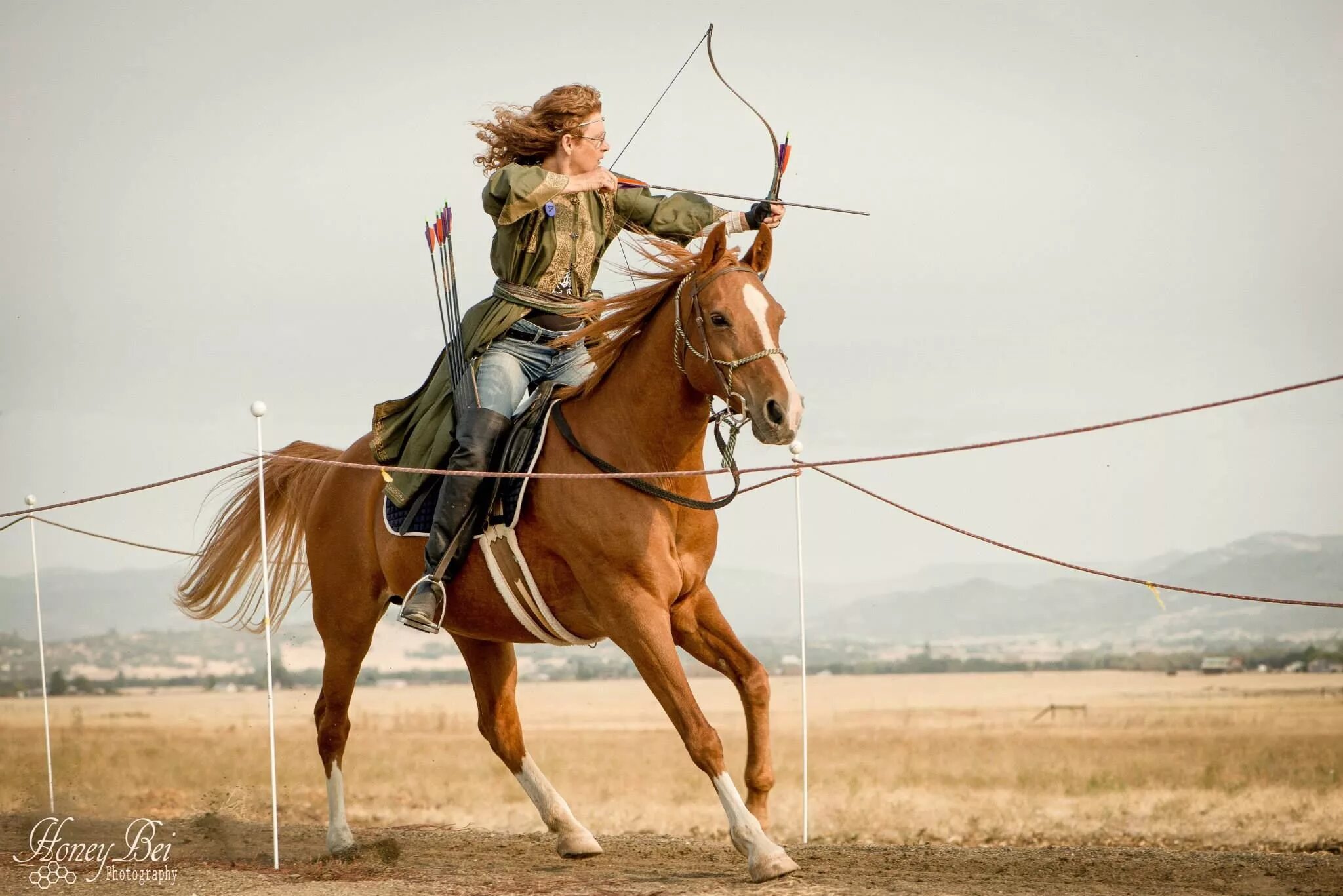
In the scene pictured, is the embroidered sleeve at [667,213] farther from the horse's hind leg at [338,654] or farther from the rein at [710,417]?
the horse's hind leg at [338,654]

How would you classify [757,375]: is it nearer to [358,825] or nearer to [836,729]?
[358,825]

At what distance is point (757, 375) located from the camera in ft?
19.9

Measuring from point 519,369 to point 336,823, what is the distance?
9.82ft

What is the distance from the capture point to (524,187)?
7.06 m

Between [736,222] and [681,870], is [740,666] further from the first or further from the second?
[736,222]

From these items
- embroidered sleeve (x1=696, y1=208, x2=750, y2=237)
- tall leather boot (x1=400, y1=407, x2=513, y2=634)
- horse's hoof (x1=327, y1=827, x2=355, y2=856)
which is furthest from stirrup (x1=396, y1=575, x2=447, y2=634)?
embroidered sleeve (x1=696, y1=208, x2=750, y2=237)

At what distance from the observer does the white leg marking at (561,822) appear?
8.00 meters

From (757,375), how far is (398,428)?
2891 mm

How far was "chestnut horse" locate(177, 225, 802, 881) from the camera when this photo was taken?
638 centimetres

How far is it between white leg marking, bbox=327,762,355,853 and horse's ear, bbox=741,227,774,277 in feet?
13.2

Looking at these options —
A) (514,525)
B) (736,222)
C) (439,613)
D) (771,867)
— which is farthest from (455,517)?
(771,867)

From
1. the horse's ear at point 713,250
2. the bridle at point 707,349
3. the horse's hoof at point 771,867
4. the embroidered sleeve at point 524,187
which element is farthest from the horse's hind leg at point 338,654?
the horse's ear at point 713,250

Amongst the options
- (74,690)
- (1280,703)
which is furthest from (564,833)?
(74,690)

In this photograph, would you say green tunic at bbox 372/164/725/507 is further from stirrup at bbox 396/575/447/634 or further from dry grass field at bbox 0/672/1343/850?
dry grass field at bbox 0/672/1343/850
